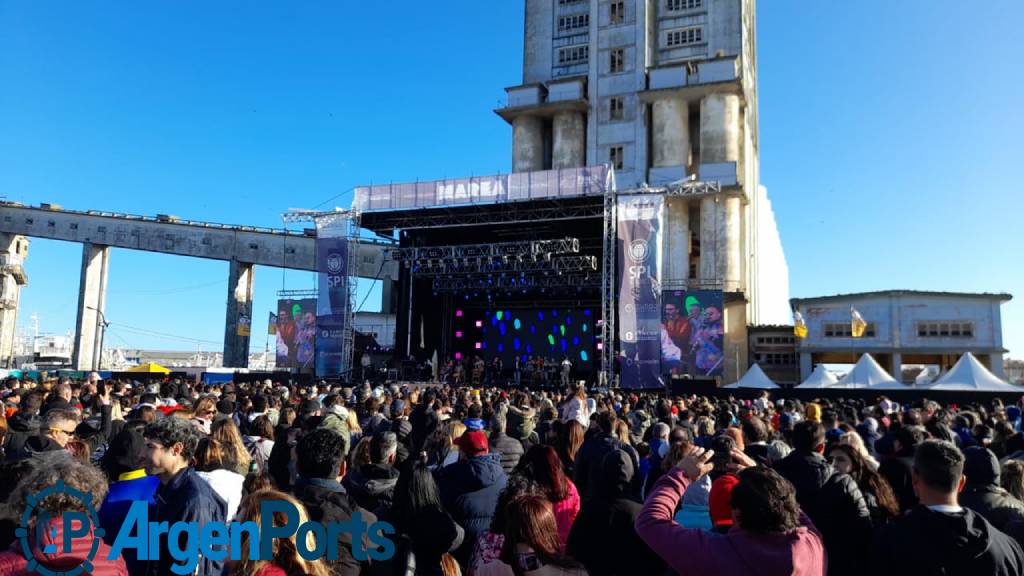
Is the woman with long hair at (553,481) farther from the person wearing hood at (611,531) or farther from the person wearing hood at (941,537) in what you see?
the person wearing hood at (941,537)

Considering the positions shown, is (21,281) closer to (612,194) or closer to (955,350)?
(612,194)

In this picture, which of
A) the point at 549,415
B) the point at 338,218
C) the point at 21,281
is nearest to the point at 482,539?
the point at 549,415

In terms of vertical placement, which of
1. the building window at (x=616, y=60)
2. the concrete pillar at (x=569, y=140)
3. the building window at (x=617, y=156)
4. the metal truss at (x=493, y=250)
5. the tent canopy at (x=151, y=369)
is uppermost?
the building window at (x=616, y=60)

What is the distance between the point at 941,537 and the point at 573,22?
147 feet

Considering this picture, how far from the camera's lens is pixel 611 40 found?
42031mm

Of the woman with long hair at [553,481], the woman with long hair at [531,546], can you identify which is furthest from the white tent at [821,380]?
the woman with long hair at [531,546]

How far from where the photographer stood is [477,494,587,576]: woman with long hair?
102 inches

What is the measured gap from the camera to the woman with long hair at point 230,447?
4.50 meters

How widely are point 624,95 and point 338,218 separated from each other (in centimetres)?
1922

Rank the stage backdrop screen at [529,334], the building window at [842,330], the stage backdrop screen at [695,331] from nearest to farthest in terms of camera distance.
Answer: the stage backdrop screen at [695,331]
the building window at [842,330]
the stage backdrop screen at [529,334]

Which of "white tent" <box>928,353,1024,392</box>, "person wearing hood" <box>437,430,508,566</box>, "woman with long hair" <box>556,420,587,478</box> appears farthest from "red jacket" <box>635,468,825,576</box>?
"white tent" <box>928,353,1024,392</box>

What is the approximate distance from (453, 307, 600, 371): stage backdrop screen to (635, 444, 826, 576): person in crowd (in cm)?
3287

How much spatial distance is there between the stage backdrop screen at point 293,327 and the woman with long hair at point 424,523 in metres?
36.9

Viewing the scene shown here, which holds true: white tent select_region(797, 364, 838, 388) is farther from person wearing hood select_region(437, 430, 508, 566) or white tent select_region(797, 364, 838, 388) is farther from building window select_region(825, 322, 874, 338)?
person wearing hood select_region(437, 430, 508, 566)
